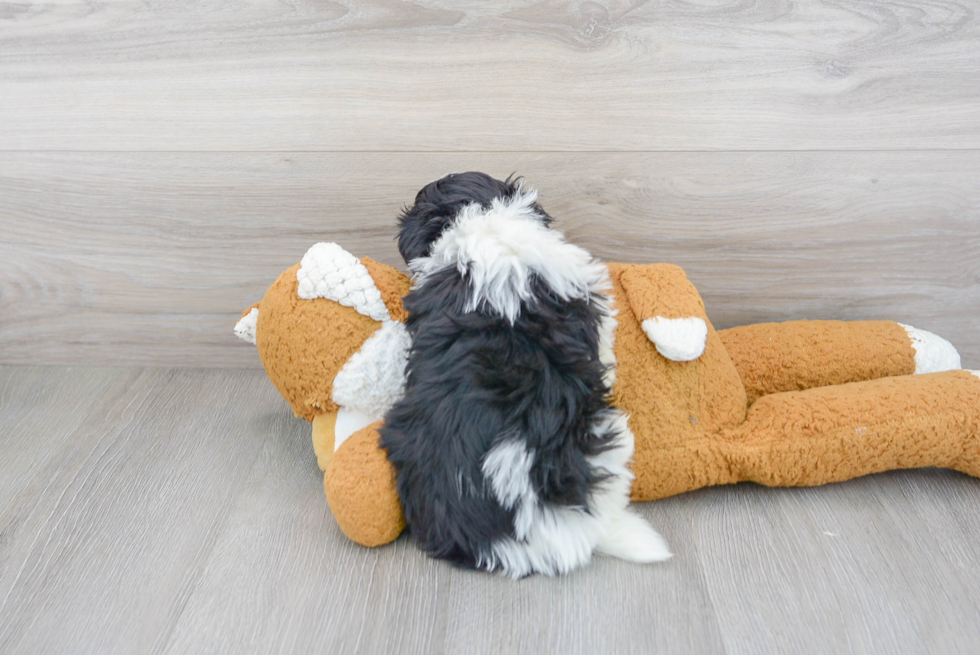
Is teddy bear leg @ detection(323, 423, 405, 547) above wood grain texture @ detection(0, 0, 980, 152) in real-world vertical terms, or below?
below

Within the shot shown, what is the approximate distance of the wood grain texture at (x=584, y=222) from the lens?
96 centimetres

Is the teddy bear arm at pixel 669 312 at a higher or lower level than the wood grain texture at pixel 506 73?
lower

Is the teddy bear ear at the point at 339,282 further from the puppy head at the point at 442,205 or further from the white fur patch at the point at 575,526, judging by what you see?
the white fur patch at the point at 575,526

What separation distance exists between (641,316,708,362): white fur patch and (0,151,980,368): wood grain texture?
0.29 meters

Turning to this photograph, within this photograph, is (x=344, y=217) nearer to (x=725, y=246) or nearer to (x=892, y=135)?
(x=725, y=246)

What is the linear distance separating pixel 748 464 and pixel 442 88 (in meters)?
0.61

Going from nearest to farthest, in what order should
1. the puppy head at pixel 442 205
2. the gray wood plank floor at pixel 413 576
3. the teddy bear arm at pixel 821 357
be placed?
the gray wood plank floor at pixel 413 576 → the puppy head at pixel 442 205 → the teddy bear arm at pixel 821 357

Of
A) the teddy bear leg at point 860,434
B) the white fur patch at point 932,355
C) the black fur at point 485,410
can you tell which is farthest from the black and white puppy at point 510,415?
the white fur patch at point 932,355

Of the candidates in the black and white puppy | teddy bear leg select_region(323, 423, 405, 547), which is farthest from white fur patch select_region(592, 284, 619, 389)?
teddy bear leg select_region(323, 423, 405, 547)

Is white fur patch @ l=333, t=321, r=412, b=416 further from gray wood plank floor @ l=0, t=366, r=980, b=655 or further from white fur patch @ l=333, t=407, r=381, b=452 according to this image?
gray wood plank floor @ l=0, t=366, r=980, b=655

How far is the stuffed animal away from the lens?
756 mm

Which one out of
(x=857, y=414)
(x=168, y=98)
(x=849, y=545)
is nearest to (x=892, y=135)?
(x=857, y=414)

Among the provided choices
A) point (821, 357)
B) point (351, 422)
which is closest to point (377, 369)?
point (351, 422)

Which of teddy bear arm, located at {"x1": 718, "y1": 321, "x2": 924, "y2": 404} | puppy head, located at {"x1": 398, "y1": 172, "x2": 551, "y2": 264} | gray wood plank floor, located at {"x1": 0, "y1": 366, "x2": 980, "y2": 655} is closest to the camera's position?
A: gray wood plank floor, located at {"x1": 0, "y1": 366, "x2": 980, "y2": 655}
